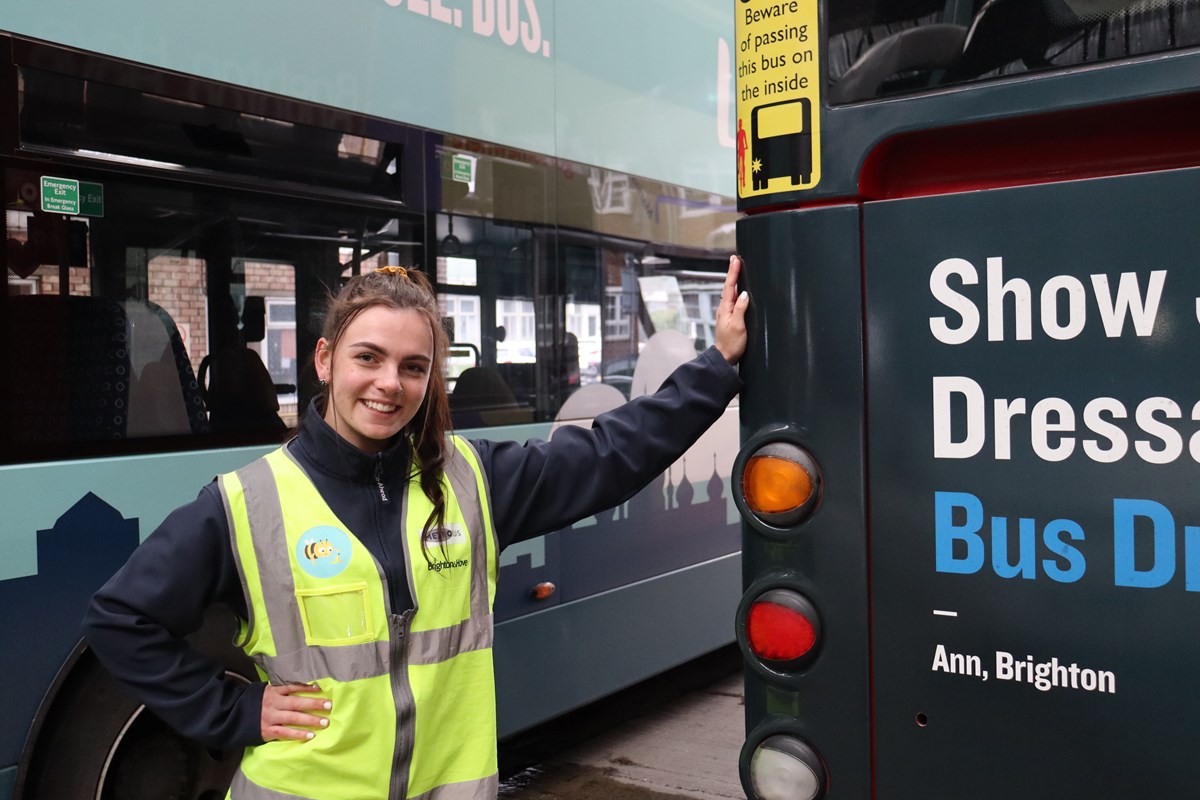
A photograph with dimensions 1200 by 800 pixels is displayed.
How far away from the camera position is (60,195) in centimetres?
295

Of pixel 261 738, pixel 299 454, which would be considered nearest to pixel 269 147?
pixel 299 454

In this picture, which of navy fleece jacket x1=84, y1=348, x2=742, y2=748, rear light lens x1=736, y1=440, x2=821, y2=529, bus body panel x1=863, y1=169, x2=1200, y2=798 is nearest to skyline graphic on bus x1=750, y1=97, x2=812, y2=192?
bus body panel x1=863, y1=169, x2=1200, y2=798

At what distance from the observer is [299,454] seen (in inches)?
85.4

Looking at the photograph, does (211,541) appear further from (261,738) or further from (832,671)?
(832,671)

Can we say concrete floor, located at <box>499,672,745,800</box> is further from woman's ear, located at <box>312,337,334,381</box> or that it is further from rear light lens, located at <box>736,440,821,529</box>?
woman's ear, located at <box>312,337,334,381</box>

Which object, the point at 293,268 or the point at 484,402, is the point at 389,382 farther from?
the point at 484,402

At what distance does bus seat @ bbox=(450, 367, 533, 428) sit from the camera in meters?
4.18

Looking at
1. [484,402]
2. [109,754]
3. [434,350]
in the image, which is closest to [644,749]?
[484,402]

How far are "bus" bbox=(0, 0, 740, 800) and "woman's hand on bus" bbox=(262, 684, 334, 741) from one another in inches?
47.6

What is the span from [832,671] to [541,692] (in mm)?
2507

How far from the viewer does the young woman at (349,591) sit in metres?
2.01

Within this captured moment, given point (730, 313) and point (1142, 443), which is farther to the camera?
point (730, 313)

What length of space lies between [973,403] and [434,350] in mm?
1010

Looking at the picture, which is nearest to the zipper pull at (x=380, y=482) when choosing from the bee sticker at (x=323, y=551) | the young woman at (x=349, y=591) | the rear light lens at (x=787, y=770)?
the young woman at (x=349, y=591)
